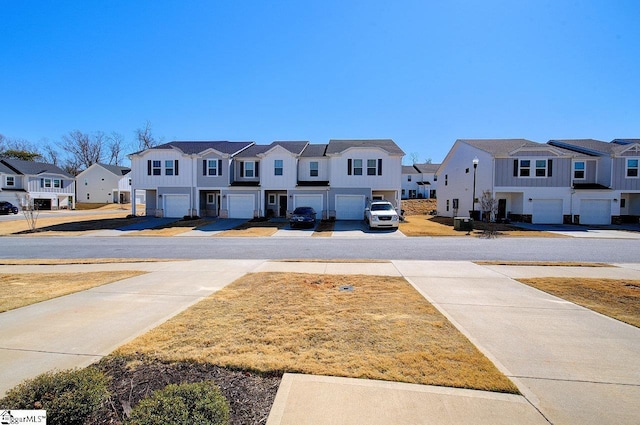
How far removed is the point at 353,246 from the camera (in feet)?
50.3

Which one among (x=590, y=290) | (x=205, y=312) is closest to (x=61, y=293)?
(x=205, y=312)

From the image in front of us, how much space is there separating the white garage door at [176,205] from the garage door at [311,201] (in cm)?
1107

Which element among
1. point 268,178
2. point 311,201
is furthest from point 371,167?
point 268,178

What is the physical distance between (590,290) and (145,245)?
1865 cm

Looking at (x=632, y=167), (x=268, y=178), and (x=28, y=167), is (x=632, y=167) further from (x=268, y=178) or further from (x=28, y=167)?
(x=28, y=167)

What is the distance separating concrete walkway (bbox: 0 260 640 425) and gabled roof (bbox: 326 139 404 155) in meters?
20.9

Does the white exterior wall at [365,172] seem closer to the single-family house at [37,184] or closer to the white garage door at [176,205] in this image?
the white garage door at [176,205]

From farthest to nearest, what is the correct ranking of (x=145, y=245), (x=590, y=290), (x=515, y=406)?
1. (x=145, y=245)
2. (x=590, y=290)
3. (x=515, y=406)

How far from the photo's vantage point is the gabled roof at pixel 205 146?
1196 inches

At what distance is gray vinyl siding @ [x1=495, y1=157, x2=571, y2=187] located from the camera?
2623 centimetres

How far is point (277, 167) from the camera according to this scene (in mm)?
28328

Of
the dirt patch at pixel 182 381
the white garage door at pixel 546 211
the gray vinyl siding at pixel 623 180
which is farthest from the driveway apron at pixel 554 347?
the gray vinyl siding at pixel 623 180

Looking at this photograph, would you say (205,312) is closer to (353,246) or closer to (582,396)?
(582,396)

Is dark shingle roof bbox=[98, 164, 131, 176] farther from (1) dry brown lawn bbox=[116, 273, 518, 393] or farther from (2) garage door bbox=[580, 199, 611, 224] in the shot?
(2) garage door bbox=[580, 199, 611, 224]
